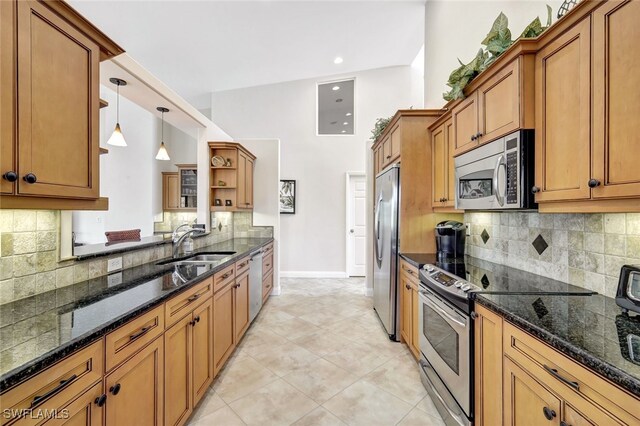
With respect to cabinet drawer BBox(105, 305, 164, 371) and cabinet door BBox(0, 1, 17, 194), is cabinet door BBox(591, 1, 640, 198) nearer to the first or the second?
cabinet drawer BBox(105, 305, 164, 371)

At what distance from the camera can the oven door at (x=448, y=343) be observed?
156 cm

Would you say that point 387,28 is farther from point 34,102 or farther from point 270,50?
point 34,102

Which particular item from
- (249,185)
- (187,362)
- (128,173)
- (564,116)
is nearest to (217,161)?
(249,185)

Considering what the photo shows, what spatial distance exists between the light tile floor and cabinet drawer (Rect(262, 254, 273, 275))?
0.67m

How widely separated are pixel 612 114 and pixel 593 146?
13 centimetres

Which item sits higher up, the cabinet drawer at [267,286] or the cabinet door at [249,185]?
the cabinet door at [249,185]

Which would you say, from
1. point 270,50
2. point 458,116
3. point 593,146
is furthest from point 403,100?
point 593,146

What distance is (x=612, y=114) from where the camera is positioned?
106 cm

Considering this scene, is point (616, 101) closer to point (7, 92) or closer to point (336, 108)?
point (7, 92)

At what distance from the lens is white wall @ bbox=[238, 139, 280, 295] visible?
4711 mm

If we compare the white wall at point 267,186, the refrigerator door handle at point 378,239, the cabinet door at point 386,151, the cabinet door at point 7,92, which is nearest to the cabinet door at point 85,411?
the cabinet door at point 7,92

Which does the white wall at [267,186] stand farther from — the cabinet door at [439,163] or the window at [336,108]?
the cabinet door at [439,163]

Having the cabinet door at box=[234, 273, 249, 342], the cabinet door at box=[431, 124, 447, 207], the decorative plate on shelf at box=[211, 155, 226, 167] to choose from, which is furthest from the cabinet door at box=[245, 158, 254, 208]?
the cabinet door at box=[431, 124, 447, 207]

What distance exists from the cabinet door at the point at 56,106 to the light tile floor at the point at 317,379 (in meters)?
1.73
